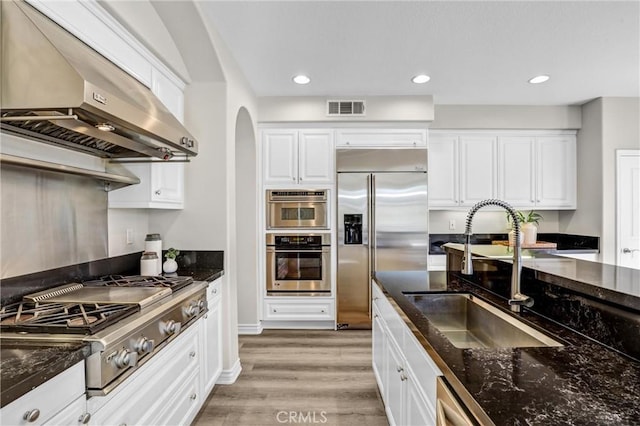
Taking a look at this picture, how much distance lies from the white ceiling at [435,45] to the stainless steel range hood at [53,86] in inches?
41.3

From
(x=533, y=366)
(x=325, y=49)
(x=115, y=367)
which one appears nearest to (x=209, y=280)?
(x=115, y=367)

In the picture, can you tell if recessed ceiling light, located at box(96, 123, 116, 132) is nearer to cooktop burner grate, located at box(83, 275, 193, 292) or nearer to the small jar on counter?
cooktop burner grate, located at box(83, 275, 193, 292)

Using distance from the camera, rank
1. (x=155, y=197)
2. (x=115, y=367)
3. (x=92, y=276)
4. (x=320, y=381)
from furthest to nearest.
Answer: (x=320, y=381) < (x=155, y=197) < (x=92, y=276) < (x=115, y=367)

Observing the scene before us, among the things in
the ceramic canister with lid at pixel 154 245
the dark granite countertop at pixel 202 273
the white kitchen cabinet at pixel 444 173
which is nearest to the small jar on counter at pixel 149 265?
the ceramic canister with lid at pixel 154 245

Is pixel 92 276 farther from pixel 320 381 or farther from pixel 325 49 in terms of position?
pixel 325 49

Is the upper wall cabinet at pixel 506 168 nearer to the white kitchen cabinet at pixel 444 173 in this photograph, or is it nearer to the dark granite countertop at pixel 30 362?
the white kitchen cabinet at pixel 444 173

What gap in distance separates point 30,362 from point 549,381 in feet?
4.82

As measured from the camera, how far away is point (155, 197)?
2.14 m

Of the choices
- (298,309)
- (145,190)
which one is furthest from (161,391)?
(298,309)

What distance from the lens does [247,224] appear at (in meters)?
Result: 3.58

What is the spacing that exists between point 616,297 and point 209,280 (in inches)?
81.3

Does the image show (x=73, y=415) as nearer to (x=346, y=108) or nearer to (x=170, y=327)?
(x=170, y=327)

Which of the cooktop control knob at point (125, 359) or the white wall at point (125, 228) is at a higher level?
the white wall at point (125, 228)

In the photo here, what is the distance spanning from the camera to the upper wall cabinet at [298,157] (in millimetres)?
3676
